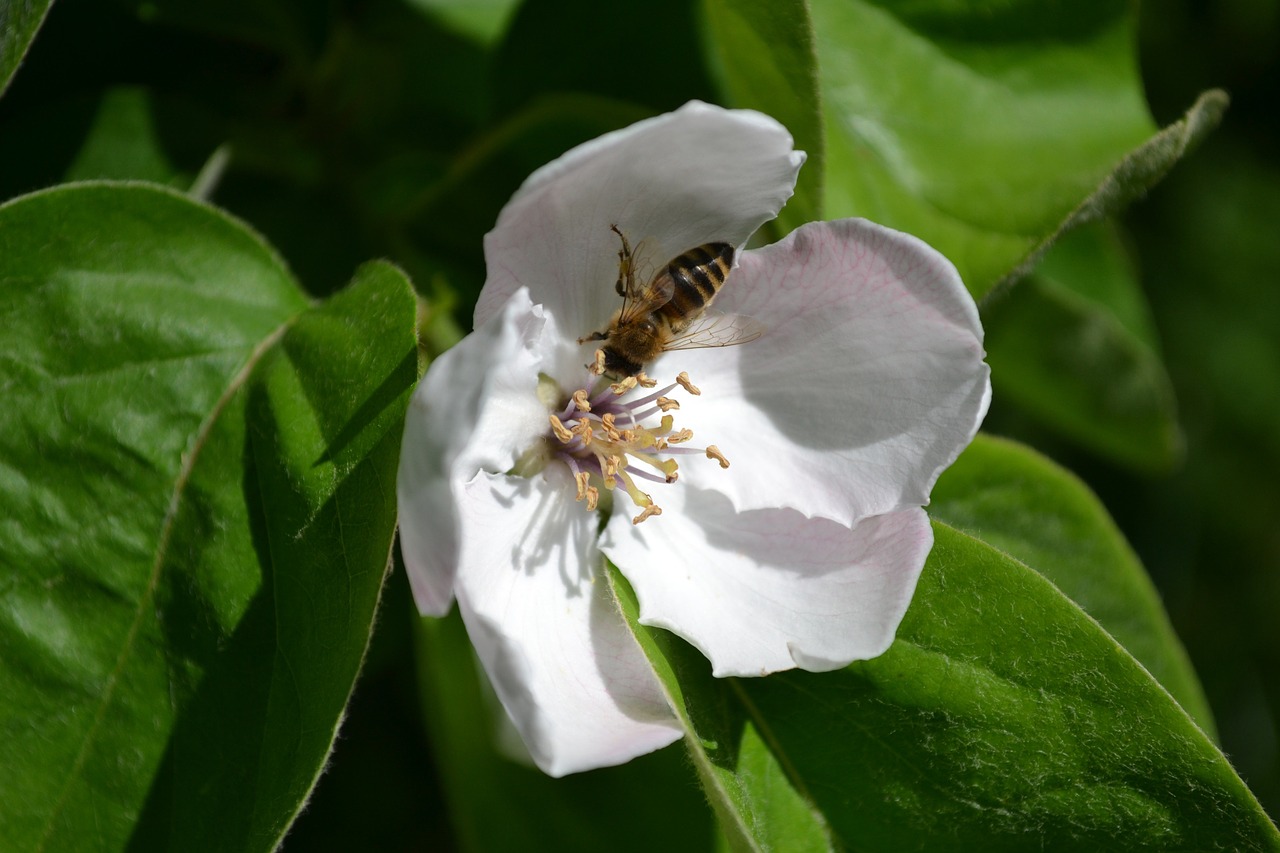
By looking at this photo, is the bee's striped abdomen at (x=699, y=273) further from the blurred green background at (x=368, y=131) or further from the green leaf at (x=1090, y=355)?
the green leaf at (x=1090, y=355)

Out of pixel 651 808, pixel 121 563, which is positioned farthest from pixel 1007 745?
pixel 121 563

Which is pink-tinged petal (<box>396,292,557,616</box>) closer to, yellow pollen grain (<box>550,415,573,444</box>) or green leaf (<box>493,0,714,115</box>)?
yellow pollen grain (<box>550,415,573,444</box>)

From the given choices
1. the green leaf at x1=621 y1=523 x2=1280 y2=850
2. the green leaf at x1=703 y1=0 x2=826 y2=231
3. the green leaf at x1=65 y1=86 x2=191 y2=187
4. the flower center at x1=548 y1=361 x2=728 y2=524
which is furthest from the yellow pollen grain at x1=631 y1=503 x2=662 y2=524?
the green leaf at x1=65 y1=86 x2=191 y2=187

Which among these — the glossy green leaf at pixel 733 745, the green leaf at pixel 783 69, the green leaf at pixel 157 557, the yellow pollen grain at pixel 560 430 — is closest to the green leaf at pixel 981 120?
the green leaf at pixel 783 69

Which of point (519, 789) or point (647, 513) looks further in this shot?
point (519, 789)

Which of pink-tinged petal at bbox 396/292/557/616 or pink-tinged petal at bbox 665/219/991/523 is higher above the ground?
pink-tinged petal at bbox 396/292/557/616

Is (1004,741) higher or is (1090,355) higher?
(1004,741)

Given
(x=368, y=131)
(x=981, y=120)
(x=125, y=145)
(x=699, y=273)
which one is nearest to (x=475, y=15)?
(x=368, y=131)

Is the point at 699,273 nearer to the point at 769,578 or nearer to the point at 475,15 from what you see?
the point at 769,578


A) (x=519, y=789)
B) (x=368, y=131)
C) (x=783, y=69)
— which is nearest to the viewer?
(x=783, y=69)
